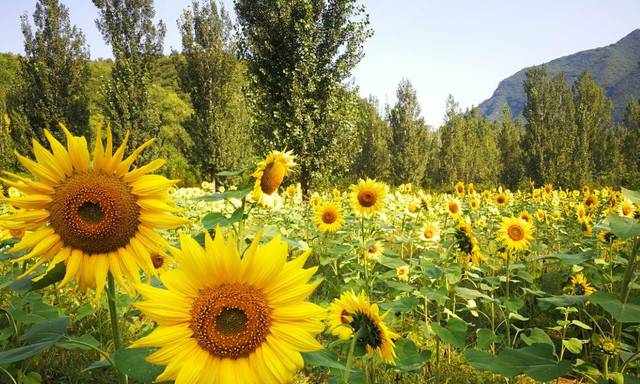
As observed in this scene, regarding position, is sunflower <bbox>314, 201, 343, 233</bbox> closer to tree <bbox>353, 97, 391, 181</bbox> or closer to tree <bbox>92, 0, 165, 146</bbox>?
tree <bbox>92, 0, 165, 146</bbox>

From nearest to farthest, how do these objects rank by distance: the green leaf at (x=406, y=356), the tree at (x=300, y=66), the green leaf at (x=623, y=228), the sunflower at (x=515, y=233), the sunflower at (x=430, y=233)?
the green leaf at (x=623, y=228) → the green leaf at (x=406, y=356) → the sunflower at (x=515, y=233) → the sunflower at (x=430, y=233) → the tree at (x=300, y=66)

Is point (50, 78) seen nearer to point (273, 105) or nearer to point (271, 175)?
point (273, 105)

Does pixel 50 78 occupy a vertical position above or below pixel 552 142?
above

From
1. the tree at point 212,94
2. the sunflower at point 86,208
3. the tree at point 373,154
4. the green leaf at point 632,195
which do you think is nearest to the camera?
the sunflower at point 86,208

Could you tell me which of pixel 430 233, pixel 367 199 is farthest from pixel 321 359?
pixel 430 233

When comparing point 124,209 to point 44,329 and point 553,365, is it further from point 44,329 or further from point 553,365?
point 553,365

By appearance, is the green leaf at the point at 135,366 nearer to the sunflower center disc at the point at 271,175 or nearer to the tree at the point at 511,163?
the sunflower center disc at the point at 271,175

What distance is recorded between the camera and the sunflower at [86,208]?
3.97 ft

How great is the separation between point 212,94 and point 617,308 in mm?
18276

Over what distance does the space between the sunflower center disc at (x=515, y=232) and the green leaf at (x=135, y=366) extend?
3.29m

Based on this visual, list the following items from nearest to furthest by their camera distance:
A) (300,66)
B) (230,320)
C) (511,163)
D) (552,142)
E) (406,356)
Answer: (230,320)
(406,356)
(300,66)
(552,142)
(511,163)

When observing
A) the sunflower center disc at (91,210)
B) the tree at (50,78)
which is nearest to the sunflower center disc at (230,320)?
the sunflower center disc at (91,210)

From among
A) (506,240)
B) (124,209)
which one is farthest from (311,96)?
(124,209)

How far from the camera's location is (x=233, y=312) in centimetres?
109
